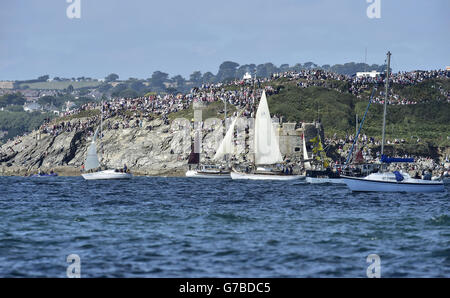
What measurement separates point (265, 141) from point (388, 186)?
3021cm

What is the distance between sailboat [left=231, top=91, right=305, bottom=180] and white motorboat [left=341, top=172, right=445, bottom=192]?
998 inches

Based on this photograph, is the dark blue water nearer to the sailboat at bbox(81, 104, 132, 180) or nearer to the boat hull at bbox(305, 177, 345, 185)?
the boat hull at bbox(305, 177, 345, 185)

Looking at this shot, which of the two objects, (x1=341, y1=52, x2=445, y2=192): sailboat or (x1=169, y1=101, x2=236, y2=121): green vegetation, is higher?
(x1=169, y1=101, x2=236, y2=121): green vegetation

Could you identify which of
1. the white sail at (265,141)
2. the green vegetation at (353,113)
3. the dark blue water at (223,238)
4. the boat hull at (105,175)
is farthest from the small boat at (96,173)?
the dark blue water at (223,238)

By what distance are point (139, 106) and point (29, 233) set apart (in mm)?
86193

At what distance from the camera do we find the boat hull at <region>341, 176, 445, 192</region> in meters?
61.0

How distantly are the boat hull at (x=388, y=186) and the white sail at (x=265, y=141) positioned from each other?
1021 inches

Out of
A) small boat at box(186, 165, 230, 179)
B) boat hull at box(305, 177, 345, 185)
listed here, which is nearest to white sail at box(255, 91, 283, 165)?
boat hull at box(305, 177, 345, 185)

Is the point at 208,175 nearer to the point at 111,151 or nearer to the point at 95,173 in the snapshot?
the point at 95,173

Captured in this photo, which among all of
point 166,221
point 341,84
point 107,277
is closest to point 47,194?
point 166,221

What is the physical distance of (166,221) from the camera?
3753cm

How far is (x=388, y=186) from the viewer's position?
2409 inches

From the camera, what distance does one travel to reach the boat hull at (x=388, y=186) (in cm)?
6097
